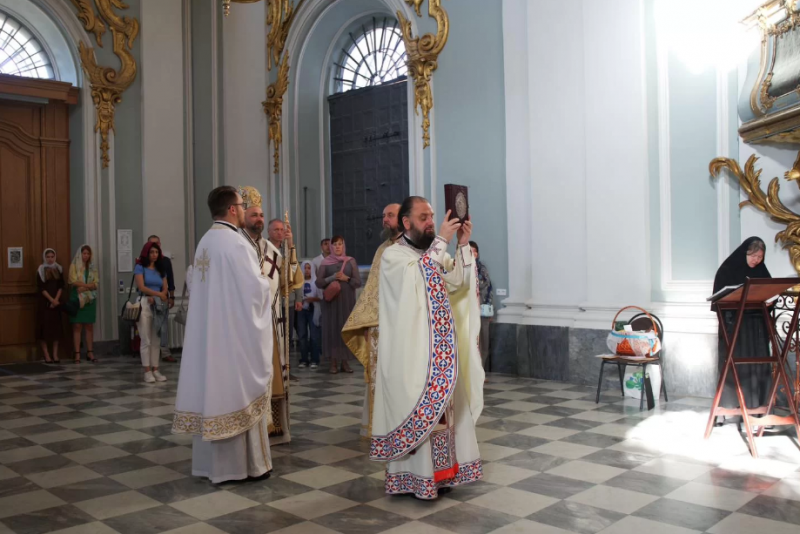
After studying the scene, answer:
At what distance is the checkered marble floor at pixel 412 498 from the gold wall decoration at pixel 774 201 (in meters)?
1.61

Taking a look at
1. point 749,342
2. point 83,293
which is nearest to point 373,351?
point 749,342

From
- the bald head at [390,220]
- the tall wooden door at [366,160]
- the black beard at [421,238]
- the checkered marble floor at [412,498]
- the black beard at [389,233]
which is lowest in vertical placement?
the checkered marble floor at [412,498]

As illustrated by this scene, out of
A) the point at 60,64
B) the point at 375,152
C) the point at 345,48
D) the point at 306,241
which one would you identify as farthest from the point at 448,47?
the point at 60,64

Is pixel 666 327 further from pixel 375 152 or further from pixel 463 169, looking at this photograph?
pixel 375 152

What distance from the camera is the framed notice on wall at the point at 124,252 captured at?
11.1 metres

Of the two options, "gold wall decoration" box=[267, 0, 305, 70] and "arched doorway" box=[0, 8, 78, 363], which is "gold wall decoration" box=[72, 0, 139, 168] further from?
"gold wall decoration" box=[267, 0, 305, 70]

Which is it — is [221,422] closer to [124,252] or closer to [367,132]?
[124,252]

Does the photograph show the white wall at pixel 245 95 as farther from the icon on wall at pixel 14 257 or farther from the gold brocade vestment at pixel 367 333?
the gold brocade vestment at pixel 367 333

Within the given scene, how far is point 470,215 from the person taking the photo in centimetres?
831

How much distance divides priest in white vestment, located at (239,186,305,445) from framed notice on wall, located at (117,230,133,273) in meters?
6.53

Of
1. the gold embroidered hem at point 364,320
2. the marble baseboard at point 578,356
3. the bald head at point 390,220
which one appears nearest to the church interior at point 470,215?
the marble baseboard at point 578,356

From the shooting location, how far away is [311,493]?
404cm

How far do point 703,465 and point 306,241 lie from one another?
889cm

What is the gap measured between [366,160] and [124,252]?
4.11 meters
